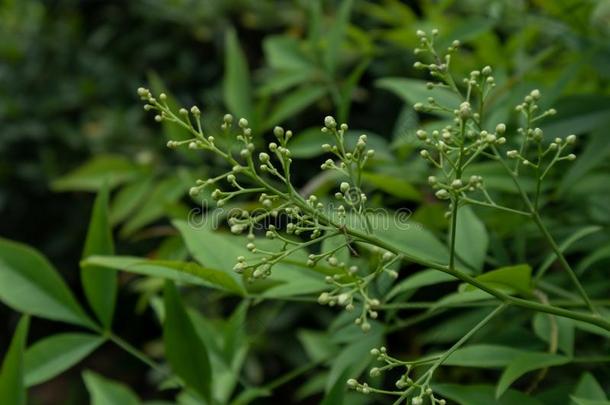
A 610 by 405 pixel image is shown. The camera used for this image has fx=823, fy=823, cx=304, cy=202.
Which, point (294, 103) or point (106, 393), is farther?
point (294, 103)

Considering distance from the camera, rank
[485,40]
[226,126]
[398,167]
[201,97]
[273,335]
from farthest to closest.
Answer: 1. [201,97]
2. [273,335]
3. [485,40]
4. [398,167]
5. [226,126]

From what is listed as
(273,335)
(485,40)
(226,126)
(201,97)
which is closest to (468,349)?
(226,126)

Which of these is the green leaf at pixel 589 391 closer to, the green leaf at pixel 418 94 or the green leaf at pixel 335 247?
the green leaf at pixel 335 247

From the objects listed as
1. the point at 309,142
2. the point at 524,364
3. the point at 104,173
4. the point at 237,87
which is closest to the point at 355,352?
the point at 524,364

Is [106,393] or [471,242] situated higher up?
[471,242]

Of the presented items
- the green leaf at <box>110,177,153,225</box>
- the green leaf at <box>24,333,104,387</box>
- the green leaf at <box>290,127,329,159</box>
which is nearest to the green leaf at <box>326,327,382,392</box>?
the green leaf at <box>24,333,104,387</box>

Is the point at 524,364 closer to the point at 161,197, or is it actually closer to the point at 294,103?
the point at 294,103

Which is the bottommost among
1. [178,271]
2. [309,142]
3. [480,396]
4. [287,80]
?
[480,396]

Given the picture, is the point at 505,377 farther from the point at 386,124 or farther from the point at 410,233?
the point at 386,124

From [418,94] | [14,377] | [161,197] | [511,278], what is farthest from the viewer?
[161,197]
